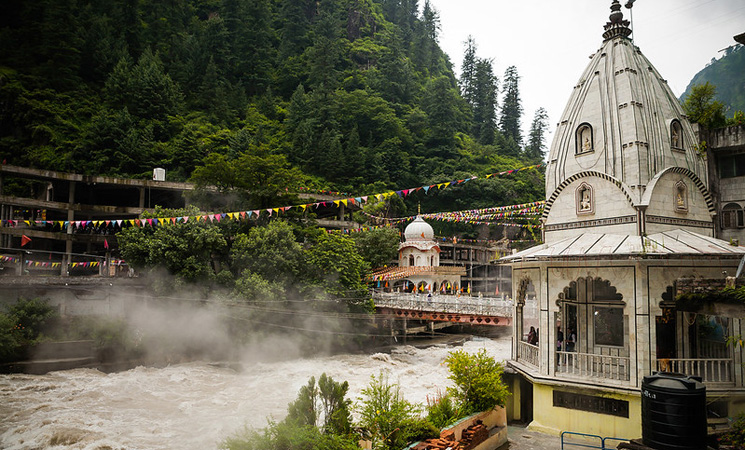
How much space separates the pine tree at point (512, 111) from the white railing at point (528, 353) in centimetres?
7613

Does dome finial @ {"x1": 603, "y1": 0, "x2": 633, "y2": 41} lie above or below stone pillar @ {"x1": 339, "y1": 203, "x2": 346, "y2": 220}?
above

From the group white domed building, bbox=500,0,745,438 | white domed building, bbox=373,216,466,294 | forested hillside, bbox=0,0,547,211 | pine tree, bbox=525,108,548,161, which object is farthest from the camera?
pine tree, bbox=525,108,548,161

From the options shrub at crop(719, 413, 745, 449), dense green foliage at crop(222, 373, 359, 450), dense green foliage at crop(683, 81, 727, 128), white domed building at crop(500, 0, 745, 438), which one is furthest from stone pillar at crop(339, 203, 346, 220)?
shrub at crop(719, 413, 745, 449)

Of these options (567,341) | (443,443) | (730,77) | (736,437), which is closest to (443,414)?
(443,443)

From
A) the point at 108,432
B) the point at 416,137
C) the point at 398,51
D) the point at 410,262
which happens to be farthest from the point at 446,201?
the point at 108,432

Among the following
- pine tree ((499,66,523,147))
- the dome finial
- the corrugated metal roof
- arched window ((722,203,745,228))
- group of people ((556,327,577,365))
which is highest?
pine tree ((499,66,523,147))

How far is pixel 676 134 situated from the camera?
1891 centimetres

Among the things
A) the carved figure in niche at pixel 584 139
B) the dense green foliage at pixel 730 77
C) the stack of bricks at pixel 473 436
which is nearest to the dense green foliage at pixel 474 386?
the stack of bricks at pixel 473 436

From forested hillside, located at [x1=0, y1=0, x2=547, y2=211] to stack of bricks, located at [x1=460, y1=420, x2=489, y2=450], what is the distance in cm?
2602

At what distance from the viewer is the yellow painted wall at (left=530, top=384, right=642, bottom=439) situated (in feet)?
49.9

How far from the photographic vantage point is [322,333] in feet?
110

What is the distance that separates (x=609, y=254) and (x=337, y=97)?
5713cm

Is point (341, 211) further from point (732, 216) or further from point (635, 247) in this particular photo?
point (635, 247)

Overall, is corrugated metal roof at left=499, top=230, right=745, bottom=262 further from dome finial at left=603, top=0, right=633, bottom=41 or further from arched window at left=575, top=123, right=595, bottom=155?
dome finial at left=603, top=0, right=633, bottom=41
